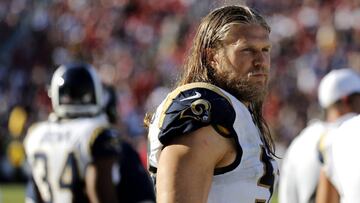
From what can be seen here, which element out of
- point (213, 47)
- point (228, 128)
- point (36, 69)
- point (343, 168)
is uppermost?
point (213, 47)

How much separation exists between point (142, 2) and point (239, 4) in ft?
56.7

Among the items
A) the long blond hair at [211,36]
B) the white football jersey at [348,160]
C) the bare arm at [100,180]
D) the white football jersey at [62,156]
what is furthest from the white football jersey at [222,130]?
the white football jersey at [62,156]

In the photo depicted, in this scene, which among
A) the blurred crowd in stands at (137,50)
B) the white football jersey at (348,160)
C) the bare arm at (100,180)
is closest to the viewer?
the white football jersey at (348,160)

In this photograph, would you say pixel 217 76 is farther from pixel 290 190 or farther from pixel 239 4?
pixel 290 190

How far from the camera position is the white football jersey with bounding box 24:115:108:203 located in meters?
4.84

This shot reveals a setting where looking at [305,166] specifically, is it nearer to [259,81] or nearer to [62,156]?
[62,156]

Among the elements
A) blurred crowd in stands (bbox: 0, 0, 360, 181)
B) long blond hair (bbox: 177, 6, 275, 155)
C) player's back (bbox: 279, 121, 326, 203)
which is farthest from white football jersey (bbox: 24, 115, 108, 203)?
blurred crowd in stands (bbox: 0, 0, 360, 181)

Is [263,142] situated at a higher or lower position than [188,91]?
lower

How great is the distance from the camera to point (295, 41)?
57.1 ft

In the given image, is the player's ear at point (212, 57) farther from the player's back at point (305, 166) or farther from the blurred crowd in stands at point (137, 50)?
the blurred crowd in stands at point (137, 50)

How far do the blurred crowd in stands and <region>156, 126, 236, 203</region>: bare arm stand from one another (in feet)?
39.1

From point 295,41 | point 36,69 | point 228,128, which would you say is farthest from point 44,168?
point 36,69

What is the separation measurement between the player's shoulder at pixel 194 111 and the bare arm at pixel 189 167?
0.02 meters

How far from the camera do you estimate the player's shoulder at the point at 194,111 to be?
8.59ft
